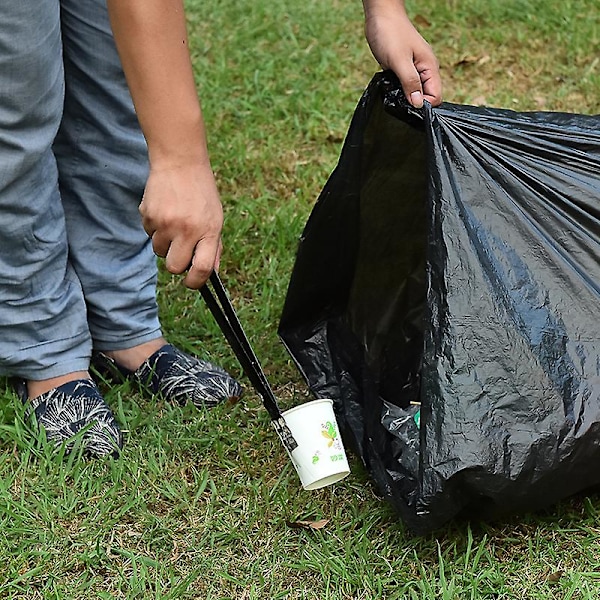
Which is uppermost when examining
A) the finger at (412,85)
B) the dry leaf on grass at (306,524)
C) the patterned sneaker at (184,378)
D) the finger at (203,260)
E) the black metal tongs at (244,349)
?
the finger at (412,85)

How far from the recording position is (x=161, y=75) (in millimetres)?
1325

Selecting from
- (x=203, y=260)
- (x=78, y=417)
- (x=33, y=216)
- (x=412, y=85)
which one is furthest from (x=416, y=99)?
(x=78, y=417)

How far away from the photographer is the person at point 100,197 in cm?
137

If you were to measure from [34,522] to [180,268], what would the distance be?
0.60 meters

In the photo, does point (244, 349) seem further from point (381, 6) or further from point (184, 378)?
point (381, 6)

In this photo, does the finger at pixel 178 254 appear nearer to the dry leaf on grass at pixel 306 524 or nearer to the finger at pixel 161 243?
the finger at pixel 161 243

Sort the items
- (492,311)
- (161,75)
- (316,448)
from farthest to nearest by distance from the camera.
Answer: (316,448), (492,311), (161,75)

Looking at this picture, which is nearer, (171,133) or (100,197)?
(171,133)

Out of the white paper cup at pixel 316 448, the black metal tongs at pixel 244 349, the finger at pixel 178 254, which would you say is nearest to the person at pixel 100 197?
the finger at pixel 178 254

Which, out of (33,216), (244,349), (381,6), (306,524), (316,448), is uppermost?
(381,6)

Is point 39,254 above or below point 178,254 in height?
below

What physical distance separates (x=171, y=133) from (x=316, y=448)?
1.95 ft

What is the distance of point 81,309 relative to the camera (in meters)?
1.97

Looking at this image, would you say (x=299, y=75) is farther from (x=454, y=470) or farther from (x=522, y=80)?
(x=454, y=470)
